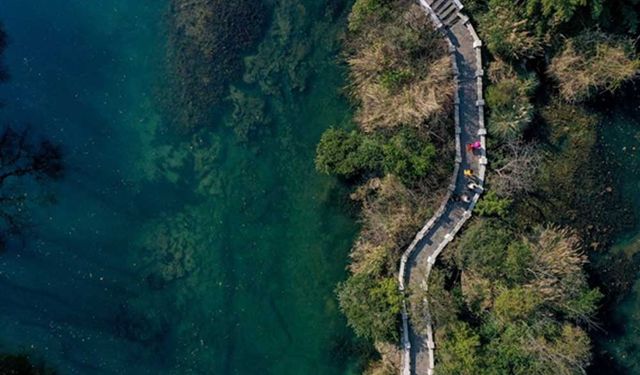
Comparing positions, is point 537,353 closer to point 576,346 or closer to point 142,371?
point 576,346

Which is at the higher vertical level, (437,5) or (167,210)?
(437,5)

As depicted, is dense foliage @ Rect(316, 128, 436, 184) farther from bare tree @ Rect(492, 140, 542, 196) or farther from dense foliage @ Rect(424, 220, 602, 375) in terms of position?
dense foliage @ Rect(424, 220, 602, 375)

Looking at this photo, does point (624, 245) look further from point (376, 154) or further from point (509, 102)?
point (376, 154)

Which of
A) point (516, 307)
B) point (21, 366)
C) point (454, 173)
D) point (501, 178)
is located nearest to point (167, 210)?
point (21, 366)

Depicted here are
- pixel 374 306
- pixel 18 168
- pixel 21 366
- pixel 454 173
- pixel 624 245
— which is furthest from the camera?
pixel 18 168

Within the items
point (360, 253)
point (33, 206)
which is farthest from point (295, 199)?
point (33, 206)

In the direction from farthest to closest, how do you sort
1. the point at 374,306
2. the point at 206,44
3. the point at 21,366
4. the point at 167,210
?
the point at 167,210 → the point at 206,44 → the point at 21,366 → the point at 374,306

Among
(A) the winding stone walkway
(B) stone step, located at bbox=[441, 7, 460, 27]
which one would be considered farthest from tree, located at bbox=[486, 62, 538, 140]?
(B) stone step, located at bbox=[441, 7, 460, 27]
